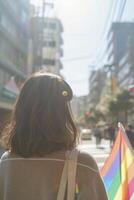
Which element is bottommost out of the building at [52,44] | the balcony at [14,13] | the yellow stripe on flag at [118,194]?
the yellow stripe on flag at [118,194]

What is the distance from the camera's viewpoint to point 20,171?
10.2 feet

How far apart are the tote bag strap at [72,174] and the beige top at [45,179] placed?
27mm

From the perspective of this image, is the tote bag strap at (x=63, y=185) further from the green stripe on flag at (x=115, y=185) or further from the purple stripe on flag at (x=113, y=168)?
the purple stripe on flag at (x=113, y=168)

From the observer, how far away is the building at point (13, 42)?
58875mm

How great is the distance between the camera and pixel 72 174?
3.00 m

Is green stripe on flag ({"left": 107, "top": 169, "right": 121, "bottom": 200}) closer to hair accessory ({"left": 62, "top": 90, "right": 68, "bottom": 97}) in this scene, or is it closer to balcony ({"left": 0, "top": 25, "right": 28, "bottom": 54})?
hair accessory ({"left": 62, "top": 90, "right": 68, "bottom": 97})

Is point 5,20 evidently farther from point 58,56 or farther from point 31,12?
point 58,56

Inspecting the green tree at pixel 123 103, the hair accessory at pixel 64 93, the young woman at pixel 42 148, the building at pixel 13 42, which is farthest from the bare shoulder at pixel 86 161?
the green tree at pixel 123 103

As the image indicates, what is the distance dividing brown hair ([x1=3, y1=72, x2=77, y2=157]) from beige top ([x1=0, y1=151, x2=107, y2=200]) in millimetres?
55

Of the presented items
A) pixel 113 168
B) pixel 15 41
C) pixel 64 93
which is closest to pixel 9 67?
pixel 15 41

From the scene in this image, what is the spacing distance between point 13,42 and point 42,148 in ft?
204

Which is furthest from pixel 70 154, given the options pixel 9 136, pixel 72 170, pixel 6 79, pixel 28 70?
pixel 28 70

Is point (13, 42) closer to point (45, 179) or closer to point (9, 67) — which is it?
point (9, 67)

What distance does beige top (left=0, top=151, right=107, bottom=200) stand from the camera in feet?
9.93
